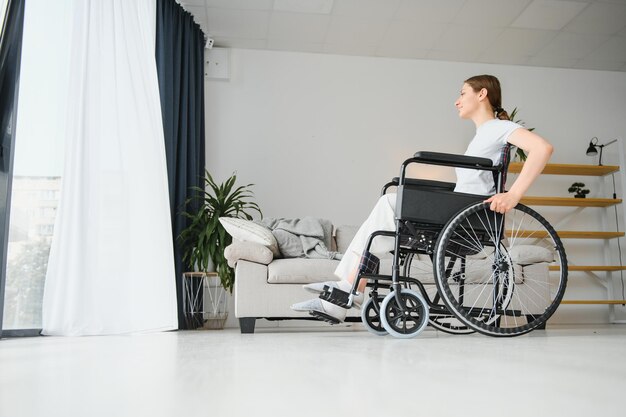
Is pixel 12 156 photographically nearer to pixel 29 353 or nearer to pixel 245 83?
pixel 29 353

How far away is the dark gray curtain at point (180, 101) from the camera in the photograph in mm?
4008

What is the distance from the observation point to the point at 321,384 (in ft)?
3.12

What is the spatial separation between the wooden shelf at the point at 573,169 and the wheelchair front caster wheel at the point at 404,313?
Result: 2.97 metres

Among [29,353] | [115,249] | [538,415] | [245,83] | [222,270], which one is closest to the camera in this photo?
[538,415]

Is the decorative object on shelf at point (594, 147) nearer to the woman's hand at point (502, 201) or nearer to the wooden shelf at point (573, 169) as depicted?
the wooden shelf at point (573, 169)

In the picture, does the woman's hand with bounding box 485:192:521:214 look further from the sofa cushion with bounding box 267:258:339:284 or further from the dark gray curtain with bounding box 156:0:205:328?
the dark gray curtain with bounding box 156:0:205:328

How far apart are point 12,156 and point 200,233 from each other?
146 centimetres

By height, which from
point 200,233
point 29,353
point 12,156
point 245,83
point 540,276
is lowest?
point 29,353

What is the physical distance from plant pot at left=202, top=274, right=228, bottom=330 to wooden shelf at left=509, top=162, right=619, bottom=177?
2.63 meters

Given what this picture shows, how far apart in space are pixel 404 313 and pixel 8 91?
2179 mm

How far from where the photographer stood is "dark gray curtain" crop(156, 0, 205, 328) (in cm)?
401

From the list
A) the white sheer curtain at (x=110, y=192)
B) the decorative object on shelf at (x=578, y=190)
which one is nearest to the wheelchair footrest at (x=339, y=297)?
the white sheer curtain at (x=110, y=192)

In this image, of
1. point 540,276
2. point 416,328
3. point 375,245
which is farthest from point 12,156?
point 540,276

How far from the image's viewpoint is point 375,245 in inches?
86.2
